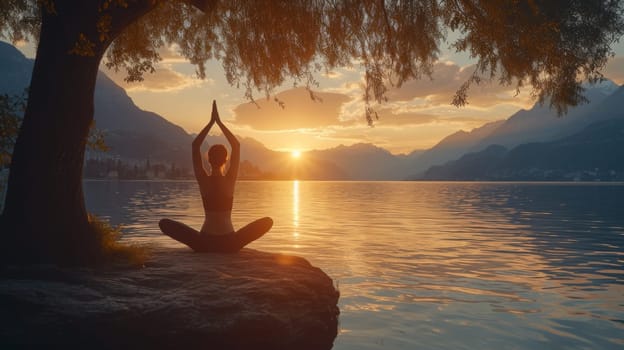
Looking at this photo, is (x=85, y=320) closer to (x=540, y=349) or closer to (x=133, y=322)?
(x=133, y=322)

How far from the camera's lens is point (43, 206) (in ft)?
27.4

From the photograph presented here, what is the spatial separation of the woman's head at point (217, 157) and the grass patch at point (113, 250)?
2427 mm

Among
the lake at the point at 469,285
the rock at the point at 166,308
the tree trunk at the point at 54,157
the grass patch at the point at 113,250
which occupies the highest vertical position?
the tree trunk at the point at 54,157

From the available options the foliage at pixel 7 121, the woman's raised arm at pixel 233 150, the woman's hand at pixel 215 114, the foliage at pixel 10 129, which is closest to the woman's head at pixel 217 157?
the woman's raised arm at pixel 233 150

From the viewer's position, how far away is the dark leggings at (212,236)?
34.6ft

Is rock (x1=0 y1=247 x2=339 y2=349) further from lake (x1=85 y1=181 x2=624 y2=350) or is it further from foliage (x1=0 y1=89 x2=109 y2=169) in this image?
foliage (x1=0 y1=89 x2=109 y2=169)

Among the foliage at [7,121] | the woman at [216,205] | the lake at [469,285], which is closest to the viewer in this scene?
the lake at [469,285]

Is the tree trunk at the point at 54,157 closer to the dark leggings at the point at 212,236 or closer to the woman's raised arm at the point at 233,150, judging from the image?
the dark leggings at the point at 212,236

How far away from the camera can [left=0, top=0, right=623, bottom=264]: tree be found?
8414 millimetres

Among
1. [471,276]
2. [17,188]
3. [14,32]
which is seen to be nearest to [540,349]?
[471,276]

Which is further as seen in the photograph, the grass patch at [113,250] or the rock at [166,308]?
the grass patch at [113,250]

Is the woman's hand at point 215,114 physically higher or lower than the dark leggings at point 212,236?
higher

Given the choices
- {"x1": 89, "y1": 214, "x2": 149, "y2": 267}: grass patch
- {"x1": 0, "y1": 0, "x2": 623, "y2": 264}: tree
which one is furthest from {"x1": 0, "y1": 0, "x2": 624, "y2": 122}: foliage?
{"x1": 89, "y1": 214, "x2": 149, "y2": 267}: grass patch

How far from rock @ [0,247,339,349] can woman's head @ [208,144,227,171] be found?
2.46 meters
